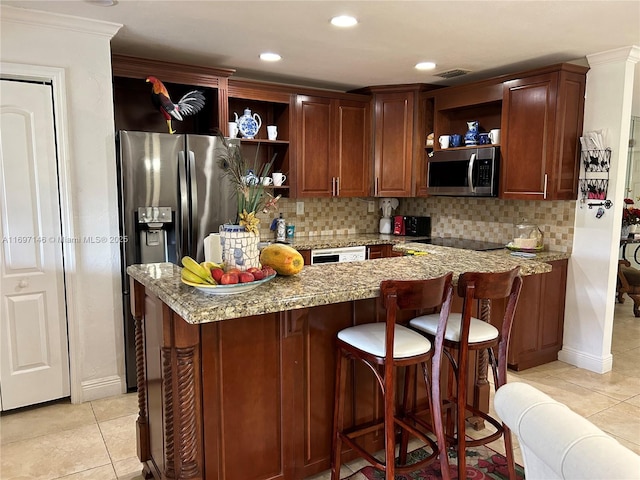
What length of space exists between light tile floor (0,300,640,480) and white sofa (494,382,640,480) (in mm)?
1421

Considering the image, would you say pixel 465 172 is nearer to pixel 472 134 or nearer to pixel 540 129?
pixel 472 134

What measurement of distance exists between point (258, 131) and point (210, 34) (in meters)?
1.26

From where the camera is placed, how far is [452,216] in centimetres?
493

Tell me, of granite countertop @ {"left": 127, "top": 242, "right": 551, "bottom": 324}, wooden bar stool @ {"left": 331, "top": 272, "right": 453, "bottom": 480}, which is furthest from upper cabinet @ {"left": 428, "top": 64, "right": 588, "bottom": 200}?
wooden bar stool @ {"left": 331, "top": 272, "right": 453, "bottom": 480}

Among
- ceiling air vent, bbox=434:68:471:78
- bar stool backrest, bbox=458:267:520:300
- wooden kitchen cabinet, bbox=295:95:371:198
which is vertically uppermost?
ceiling air vent, bbox=434:68:471:78

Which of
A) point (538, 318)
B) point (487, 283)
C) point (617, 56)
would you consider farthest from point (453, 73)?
point (487, 283)

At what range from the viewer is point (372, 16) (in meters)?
2.76

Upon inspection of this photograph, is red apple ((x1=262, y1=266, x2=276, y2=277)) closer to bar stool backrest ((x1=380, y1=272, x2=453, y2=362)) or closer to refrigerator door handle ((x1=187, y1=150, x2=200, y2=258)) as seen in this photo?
bar stool backrest ((x1=380, y1=272, x2=453, y2=362))

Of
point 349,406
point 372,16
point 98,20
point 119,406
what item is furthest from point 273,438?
point 98,20

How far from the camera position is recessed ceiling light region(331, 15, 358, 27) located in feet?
9.09

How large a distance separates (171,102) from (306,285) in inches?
86.9

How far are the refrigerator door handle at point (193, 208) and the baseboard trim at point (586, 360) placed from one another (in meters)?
3.11

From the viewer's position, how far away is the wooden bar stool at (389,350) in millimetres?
1835

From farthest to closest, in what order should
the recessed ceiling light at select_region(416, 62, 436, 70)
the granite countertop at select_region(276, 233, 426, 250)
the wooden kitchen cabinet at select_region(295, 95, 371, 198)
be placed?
the wooden kitchen cabinet at select_region(295, 95, 371, 198) < the granite countertop at select_region(276, 233, 426, 250) < the recessed ceiling light at select_region(416, 62, 436, 70)
